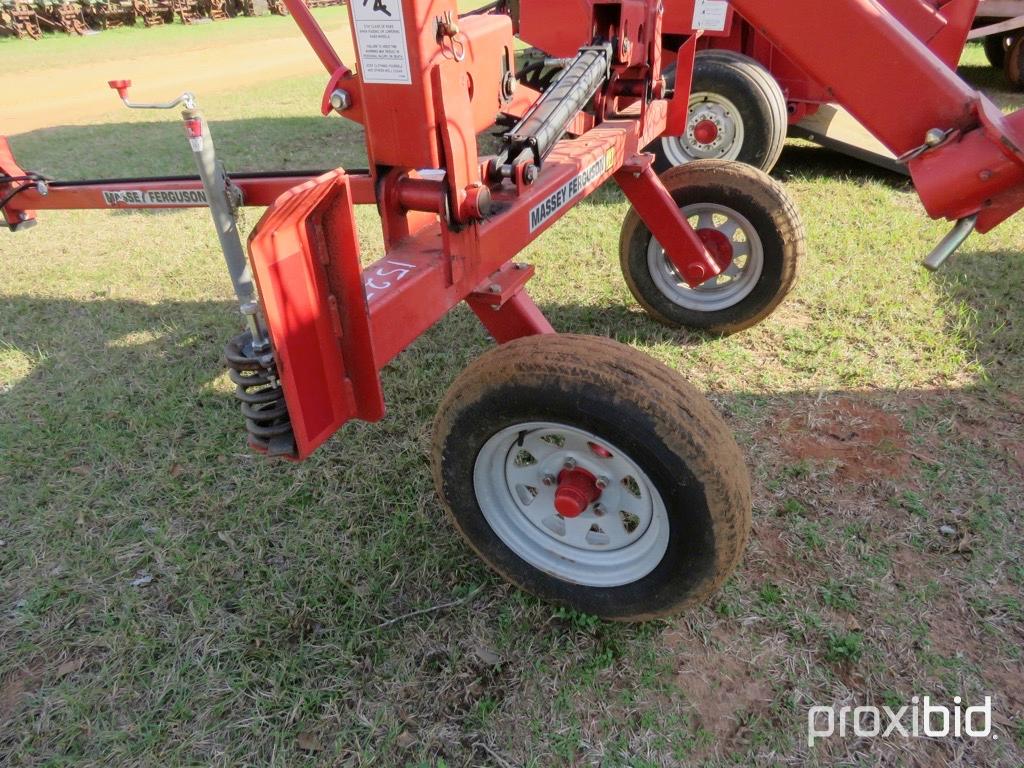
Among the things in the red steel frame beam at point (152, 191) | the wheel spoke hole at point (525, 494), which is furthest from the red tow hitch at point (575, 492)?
the red steel frame beam at point (152, 191)

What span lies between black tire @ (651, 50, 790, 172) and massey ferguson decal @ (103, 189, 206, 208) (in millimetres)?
3540

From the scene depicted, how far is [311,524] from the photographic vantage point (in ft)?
8.65

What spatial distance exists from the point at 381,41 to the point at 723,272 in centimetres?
238

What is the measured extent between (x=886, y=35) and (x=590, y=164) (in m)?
0.96

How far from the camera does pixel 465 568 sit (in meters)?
2.41

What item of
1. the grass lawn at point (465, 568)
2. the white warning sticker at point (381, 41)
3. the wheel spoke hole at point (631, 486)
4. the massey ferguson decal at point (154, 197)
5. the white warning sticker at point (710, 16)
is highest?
the white warning sticker at point (381, 41)

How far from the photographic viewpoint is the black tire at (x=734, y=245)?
10.8ft

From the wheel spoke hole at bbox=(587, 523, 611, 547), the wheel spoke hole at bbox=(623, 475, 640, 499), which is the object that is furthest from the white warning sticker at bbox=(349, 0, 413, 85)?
the wheel spoke hole at bbox=(587, 523, 611, 547)

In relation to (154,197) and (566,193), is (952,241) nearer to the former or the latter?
(566,193)

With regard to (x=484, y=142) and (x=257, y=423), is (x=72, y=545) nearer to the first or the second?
(x=257, y=423)

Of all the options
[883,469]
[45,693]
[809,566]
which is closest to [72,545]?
[45,693]

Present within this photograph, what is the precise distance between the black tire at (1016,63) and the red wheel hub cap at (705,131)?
20.6 ft

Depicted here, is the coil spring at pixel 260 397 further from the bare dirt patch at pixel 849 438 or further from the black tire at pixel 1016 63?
the black tire at pixel 1016 63

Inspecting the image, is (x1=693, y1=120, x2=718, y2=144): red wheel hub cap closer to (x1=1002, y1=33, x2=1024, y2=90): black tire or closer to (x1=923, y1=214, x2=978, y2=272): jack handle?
(x1=923, y1=214, x2=978, y2=272): jack handle
